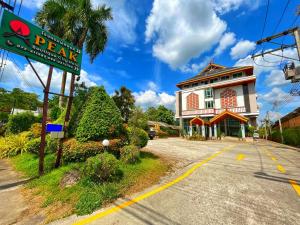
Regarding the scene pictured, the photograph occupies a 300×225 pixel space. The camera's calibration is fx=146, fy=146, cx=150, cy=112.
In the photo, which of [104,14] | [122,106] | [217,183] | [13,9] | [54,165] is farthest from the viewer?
[122,106]

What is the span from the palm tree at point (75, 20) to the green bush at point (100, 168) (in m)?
9.34

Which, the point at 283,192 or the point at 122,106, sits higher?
the point at 122,106

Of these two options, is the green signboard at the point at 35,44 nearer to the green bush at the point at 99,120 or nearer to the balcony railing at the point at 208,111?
the green bush at the point at 99,120

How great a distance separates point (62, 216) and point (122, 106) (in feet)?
70.3

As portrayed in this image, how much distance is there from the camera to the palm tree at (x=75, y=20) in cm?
1088

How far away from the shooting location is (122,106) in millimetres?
23844

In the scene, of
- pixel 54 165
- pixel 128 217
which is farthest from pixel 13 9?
pixel 128 217

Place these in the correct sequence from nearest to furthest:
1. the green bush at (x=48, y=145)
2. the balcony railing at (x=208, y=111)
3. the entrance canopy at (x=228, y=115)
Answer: the green bush at (x=48, y=145) < the entrance canopy at (x=228, y=115) < the balcony railing at (x=208, y=111)

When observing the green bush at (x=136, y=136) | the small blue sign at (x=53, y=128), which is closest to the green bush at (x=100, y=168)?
the small blue sign at (x=53, y=128)

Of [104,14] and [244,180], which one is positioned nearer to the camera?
[244,180]

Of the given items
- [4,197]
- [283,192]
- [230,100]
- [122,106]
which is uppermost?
[230,100]

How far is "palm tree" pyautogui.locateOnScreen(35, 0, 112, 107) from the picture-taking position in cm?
1088

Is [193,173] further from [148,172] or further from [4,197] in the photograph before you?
[4,197]

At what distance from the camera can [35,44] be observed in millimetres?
4598
